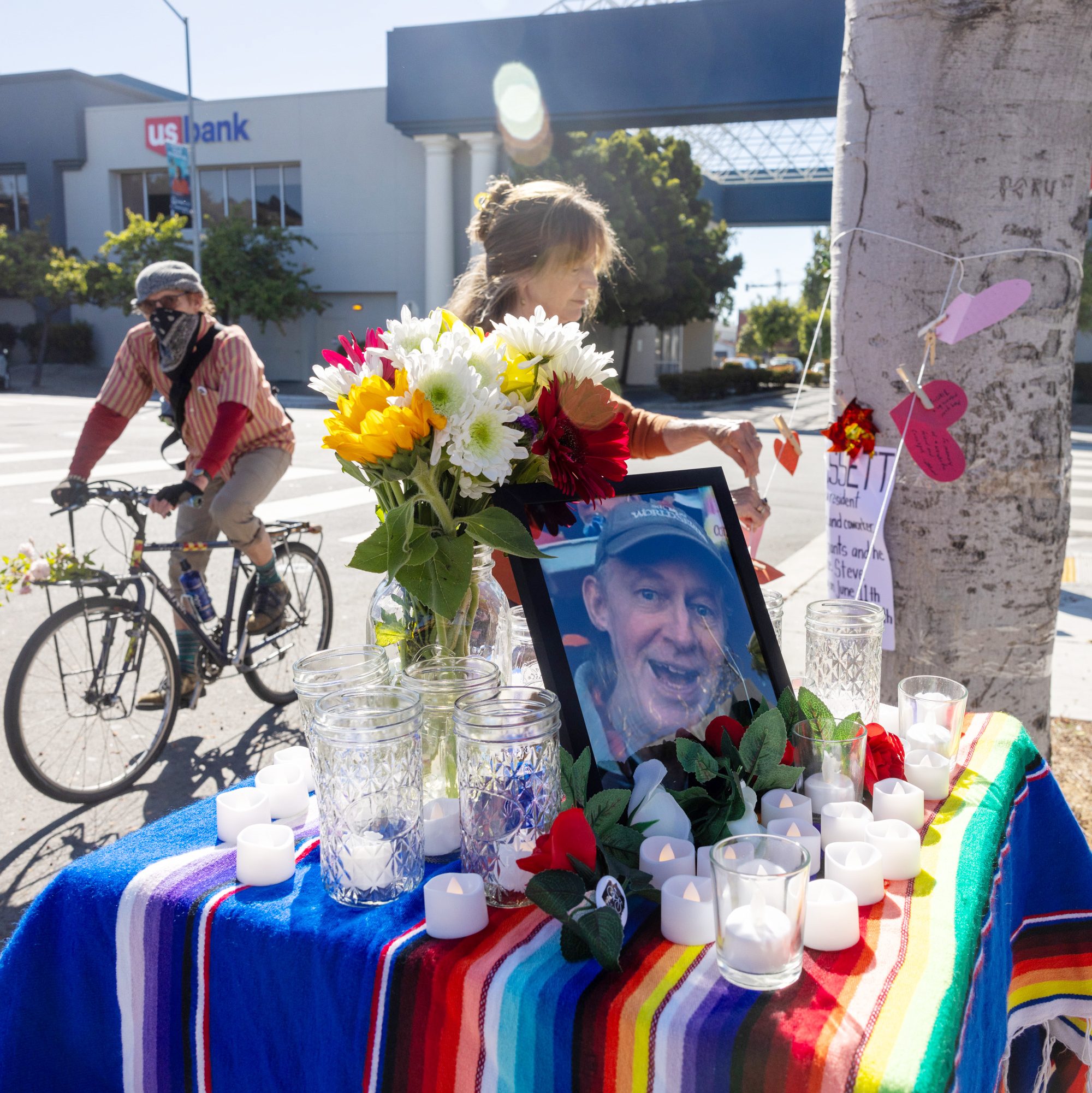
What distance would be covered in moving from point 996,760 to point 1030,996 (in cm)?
37

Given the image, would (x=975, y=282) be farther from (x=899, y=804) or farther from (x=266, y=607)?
(x=266, y=607)

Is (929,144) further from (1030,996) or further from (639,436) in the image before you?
(1030,996)

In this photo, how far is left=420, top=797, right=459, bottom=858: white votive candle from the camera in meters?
1.28

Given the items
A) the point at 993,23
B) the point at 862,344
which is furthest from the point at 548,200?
the point at 993,23

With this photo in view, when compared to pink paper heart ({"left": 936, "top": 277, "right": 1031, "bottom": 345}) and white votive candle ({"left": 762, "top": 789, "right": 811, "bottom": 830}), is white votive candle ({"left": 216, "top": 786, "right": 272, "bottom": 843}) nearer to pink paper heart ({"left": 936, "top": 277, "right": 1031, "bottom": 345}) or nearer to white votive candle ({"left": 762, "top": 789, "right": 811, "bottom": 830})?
white votive candle ({"left": 762, "top": 789, "right": 811, "bottom": 830})

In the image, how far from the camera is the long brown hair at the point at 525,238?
2.50 m

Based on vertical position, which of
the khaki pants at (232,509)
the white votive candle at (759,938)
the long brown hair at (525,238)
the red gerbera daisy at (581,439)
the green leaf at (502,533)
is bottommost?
the khaki pants at (232,509)

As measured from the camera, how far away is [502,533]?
4.20 feet

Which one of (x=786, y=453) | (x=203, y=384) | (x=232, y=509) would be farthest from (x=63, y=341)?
(x=786, y=453)

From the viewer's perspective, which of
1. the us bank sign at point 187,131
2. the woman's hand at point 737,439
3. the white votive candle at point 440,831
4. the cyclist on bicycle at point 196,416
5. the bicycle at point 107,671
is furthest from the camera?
the us bank sign at point 187,131

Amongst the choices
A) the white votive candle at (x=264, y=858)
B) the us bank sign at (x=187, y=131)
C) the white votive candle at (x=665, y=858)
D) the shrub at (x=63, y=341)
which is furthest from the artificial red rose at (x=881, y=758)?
the shrub at (x=63, y=341)

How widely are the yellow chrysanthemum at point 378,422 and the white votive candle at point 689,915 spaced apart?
2.08 ft

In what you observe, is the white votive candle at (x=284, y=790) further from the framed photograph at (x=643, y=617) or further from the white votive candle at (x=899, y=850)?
the white votive candle at (x=899, y=850)

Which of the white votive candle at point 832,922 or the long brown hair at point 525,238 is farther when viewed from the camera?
the long brown hair at point 525,238
